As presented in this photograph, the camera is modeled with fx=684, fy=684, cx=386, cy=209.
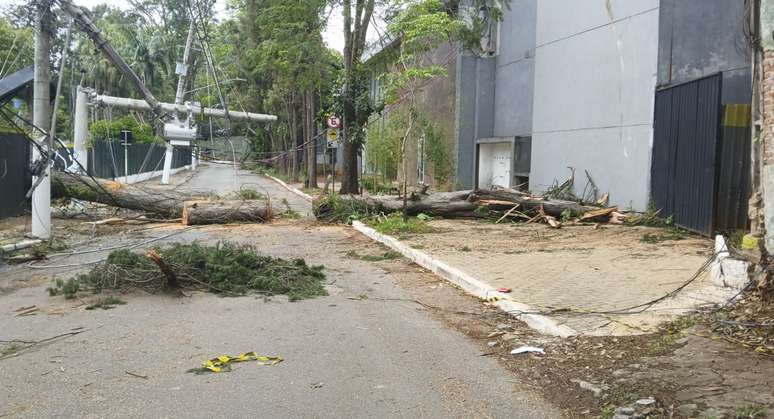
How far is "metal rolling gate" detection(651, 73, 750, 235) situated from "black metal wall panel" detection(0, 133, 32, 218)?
14628 millimetres

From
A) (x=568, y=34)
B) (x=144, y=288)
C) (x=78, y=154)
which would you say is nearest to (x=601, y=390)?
(x=144, y=288)

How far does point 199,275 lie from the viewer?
9.23 metres

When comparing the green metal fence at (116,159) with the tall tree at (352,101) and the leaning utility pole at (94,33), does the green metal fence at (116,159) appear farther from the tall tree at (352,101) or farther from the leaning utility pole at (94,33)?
the leaning utility pole at (94,33)

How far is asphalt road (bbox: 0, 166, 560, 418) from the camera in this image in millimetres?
4914

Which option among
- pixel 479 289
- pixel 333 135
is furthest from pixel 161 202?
pixel 479 289

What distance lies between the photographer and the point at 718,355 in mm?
5711

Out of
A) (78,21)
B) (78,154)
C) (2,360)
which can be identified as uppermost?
(78,21)

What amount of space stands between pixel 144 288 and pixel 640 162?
11.2 meters

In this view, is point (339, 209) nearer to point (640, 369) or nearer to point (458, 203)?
point (458, 203)

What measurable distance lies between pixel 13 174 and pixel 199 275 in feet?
33.3

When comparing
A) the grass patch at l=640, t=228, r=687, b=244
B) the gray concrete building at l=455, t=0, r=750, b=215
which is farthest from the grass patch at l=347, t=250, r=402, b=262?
the gray concrete building at l=455, t=0, r=750, b=215

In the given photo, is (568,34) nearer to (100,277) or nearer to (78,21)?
(78,21)

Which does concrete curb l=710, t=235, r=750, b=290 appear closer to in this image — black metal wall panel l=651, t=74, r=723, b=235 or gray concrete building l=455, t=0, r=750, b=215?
black metal wall panel l=651, t=74, r=723, b=235

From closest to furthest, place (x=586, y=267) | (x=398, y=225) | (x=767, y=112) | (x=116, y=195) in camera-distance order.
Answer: (x=767, y=112) → (x=586, y=267) → (x=398, y=225) → (x=116, y=195)
